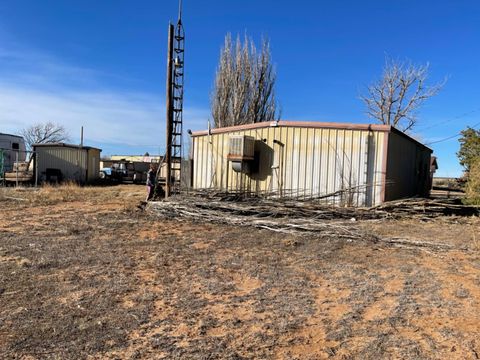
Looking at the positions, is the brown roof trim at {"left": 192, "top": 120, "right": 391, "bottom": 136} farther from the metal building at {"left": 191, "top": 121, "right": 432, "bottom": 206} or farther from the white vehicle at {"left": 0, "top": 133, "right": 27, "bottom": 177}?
the white vehicle at {"left": 0, "top": 133, "right": 27, "bottom": 177}

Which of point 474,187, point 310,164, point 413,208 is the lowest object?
point 413,208

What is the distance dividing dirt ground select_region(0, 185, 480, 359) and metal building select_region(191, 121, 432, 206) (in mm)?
3130

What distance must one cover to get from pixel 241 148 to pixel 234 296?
25.7 ft

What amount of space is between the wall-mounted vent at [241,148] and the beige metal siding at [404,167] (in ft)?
12.8

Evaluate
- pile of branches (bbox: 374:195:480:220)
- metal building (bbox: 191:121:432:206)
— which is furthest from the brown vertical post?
pile of branches (bbox: 374:195:480:220)

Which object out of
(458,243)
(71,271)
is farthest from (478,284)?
(71,271)

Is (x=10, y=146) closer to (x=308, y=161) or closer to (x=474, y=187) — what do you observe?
(x=308, y=161)

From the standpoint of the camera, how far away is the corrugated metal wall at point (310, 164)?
36.7ft

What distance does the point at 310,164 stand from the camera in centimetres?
1191

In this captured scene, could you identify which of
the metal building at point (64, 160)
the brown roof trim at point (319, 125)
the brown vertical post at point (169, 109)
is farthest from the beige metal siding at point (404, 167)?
the metal building at point (64, 160)

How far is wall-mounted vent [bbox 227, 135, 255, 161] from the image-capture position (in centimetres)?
1215

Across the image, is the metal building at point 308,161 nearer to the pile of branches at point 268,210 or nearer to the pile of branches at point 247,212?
the pile of branches at point 268,210

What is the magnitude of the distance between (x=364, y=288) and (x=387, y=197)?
24.1ft

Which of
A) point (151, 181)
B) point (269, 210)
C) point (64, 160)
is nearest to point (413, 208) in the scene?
point (269, 210)
